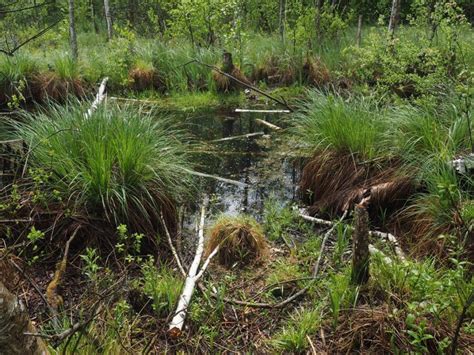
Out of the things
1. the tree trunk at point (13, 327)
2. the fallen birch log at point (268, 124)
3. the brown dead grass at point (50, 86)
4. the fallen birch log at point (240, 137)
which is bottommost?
the fallen birch log at point (240, 137)

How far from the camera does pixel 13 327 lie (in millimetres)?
1509

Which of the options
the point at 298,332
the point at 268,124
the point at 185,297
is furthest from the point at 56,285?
the point at 268,124

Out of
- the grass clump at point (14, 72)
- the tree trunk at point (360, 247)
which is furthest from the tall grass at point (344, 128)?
the grass clump at point (14, 72)

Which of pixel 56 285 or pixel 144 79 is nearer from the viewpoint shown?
pixel 56 285

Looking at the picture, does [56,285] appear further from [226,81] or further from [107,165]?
[226,81]

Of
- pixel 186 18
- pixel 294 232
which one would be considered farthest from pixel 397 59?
pixel 186 18

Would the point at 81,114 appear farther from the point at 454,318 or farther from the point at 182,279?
the point at 454,318

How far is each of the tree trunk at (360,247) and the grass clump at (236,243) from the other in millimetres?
996

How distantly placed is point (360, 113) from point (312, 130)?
570 mm

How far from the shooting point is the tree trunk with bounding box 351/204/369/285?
9.20 ft

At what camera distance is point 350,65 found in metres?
9.89

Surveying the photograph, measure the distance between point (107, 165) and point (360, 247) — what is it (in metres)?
2.14

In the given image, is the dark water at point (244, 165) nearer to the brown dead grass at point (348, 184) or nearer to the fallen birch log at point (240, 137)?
the fallen birch log at point (240, 137)

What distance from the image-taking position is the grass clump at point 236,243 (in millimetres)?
3746
